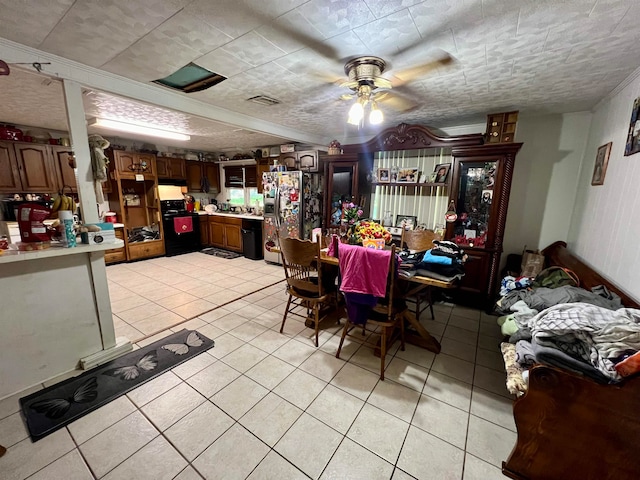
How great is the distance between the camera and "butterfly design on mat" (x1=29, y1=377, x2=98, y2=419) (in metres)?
1.70

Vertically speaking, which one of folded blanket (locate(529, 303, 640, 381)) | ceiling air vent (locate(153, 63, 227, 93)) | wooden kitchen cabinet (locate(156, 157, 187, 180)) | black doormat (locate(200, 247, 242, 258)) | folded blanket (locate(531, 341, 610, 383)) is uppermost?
ceiling air vent (locate(153, 63, 227, 93))

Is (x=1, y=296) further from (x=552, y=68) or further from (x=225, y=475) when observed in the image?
(x=552, y=68)

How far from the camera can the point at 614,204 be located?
209 cm

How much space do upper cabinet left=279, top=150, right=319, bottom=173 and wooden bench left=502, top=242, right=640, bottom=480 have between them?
4.04 m

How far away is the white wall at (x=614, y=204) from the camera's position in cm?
178

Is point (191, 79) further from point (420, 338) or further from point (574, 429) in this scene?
point (574, 429)

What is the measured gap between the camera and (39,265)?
74.2 inches

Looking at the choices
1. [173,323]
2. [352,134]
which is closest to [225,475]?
[173,323]

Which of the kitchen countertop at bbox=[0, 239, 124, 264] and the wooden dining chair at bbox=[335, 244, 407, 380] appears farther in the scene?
the wooden dining chair at bbox=[335, 244, 407, 380]

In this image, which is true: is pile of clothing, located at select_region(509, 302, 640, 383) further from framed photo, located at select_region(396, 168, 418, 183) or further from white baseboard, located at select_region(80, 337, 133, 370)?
white baseboard, located at select_region(80, 337, 133, 370)

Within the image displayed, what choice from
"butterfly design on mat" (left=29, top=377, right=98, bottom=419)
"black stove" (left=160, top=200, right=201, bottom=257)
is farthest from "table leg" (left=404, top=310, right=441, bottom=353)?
"black stove" (left=160, top=200, right=201, bottom=257)

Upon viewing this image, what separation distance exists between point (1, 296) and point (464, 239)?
4.29 metres

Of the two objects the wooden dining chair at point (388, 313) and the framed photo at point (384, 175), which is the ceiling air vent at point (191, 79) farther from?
the framed photo at point (384, 175)

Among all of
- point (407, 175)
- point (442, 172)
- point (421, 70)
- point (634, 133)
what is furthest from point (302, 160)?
point (634, 133)
